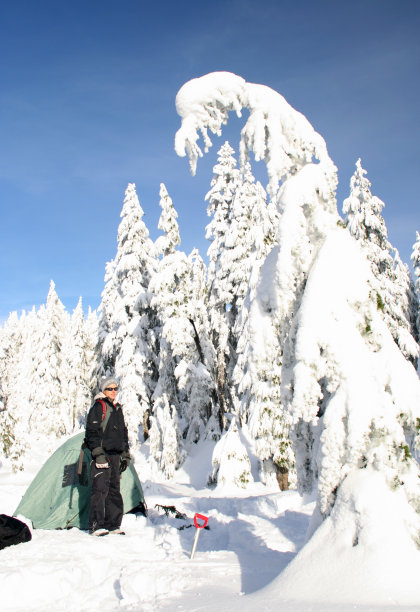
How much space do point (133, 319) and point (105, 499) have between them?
1936cm

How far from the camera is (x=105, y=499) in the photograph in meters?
6.80

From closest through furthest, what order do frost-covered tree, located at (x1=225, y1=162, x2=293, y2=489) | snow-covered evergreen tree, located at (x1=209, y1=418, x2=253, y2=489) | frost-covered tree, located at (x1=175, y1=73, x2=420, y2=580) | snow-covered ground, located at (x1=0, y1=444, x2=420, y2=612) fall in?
snow-covered ground, located at (x1=0, y1=444, x2=420, y2=612), frost-covered tree, located at (x1=175, y1=73, x2=420, y2=580), frost-covered tree, located at (x1=225, y1=162, x2=293, y2=489), snow-covered evergreen tree, located at (x1=209, y1=418, x2=253, y2=489)

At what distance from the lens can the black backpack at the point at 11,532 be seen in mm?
5445

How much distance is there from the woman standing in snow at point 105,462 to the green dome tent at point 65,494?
0.74m

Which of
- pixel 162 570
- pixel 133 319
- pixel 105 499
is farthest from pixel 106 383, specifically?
pixel 133 319

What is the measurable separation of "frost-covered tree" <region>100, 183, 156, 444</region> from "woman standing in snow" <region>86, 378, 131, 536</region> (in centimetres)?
1796

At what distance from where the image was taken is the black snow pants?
651 centimetres

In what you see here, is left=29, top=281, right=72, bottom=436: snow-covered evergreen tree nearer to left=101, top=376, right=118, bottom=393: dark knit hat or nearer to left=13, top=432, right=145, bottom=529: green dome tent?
left=13, top=432, right=145, bottom=529: green dome tent

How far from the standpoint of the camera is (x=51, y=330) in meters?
42.4

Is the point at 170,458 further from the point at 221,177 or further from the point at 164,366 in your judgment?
the point at 221,177

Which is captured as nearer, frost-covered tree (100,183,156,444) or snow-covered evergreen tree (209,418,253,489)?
snow-covered evergreen tree (209,418,253,489)

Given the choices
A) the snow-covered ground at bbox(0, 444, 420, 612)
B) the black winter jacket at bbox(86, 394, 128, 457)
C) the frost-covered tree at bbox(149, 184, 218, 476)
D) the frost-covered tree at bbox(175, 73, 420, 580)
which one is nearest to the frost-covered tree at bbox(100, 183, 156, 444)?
the frost-covered tree at bbox(149, 184, 218, 476)

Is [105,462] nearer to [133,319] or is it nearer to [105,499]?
[105,499]

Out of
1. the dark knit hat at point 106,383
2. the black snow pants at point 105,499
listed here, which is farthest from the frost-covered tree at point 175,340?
the black snow pants at point 105,499
